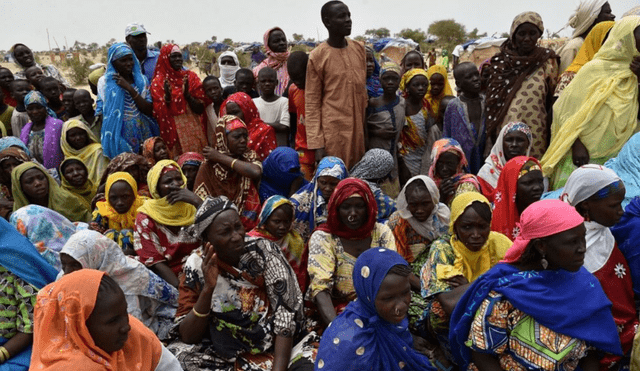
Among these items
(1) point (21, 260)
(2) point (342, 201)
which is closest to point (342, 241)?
(2) point (342, 201)

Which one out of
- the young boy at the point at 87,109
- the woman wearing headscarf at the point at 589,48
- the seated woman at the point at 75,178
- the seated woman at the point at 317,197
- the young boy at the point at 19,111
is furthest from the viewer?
the young boy at the point at 19,111

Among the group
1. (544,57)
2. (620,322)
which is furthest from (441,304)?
(544,57)

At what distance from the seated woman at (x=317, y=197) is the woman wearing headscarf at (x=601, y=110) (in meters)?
1.99

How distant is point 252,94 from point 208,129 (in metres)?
0.79

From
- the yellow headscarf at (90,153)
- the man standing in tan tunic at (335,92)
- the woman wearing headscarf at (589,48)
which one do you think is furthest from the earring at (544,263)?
the yellow headscarf at (90,153)

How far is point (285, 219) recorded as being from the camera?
167 inches

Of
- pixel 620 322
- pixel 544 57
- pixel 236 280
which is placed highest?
pixel 544 57

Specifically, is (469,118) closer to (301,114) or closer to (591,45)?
(591,45)

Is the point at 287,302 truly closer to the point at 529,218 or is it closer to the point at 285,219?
the point at 285,219

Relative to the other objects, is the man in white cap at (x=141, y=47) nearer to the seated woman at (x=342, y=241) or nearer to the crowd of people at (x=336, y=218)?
the crowd of people at (x=336, y=218)

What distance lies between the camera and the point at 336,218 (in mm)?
3797

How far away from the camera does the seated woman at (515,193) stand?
4203 millimetres

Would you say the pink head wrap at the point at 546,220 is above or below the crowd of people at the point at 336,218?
above

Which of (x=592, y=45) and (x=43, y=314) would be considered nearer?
(x=43, y=314)
